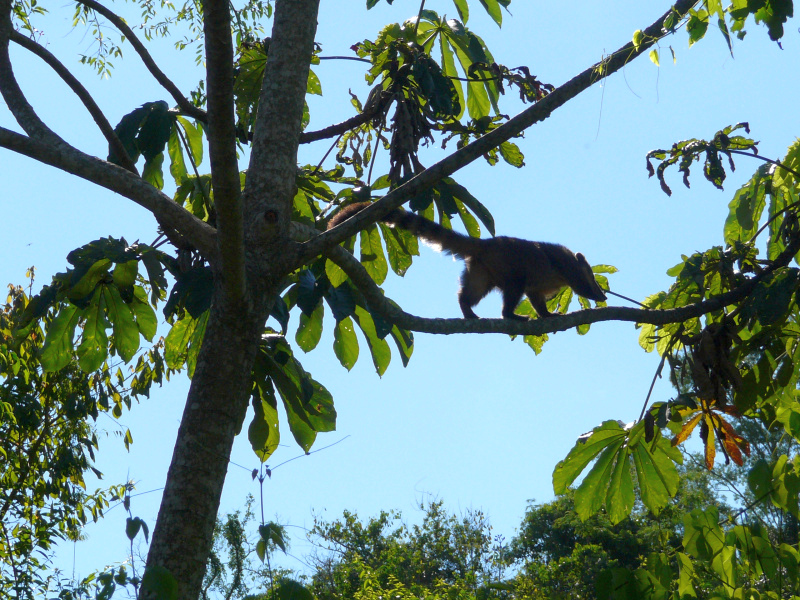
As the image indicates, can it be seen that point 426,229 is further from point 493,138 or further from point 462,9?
point 493,138

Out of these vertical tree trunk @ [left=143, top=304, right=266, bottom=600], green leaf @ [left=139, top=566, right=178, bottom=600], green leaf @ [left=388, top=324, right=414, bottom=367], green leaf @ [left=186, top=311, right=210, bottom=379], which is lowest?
green leaf @ [left=139, top=566, right=178, bottom=600]

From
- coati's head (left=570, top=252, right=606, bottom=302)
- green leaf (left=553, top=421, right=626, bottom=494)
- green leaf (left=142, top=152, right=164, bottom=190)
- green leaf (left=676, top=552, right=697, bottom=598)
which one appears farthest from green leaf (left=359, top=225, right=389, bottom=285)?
green leaf (left=676, top=552, right=697, bottom=598)

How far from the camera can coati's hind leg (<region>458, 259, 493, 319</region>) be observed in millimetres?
5809

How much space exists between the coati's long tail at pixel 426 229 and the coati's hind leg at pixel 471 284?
132mm

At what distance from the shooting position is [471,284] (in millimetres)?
5840

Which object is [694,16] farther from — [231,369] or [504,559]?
[504,559]

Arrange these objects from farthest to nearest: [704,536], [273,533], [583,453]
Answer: [583,453] < [704,536] < [273,533]

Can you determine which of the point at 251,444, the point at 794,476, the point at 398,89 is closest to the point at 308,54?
the point at 398,89

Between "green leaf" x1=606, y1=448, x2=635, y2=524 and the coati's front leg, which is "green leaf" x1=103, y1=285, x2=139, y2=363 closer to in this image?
"green leaf" x1=606, y1=448, x2=635, y2=524

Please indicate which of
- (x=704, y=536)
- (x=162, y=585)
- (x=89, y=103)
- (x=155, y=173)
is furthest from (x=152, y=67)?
(x=704, y=536)

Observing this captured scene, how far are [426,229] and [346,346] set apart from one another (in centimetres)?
133

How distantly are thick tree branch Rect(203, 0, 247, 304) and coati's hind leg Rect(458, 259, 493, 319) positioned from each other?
346 cm

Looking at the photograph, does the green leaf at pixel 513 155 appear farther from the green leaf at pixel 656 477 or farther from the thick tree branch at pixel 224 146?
the thick tree branch at pixel 224 146

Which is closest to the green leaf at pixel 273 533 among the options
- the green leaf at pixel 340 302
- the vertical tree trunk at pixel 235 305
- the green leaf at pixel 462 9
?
the vertical tree trunk at pixel 235 305
